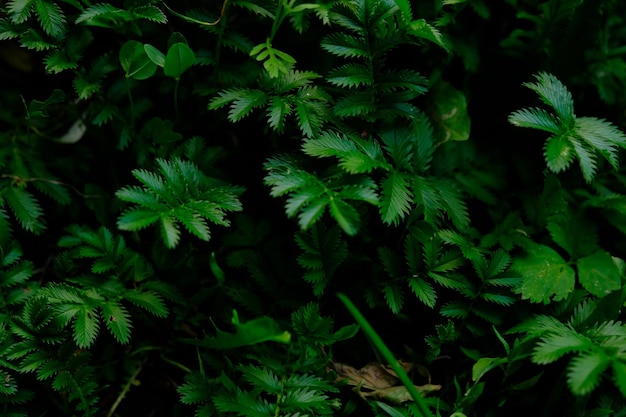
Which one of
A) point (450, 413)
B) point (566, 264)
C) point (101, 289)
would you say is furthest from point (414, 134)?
point (101, 289)

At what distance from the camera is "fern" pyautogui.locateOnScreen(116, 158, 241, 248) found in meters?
1.24

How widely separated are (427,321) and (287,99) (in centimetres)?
76

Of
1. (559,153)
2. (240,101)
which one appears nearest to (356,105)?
(240,101)

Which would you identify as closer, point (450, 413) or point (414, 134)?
point (450, 413)

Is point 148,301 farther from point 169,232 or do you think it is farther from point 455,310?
point 455,310

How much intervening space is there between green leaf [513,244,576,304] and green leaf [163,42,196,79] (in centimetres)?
104

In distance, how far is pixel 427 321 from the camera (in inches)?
63.6

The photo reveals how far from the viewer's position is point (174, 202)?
52.9 inches

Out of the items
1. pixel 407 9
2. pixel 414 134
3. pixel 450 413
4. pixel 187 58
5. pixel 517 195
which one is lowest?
pixel 450 413

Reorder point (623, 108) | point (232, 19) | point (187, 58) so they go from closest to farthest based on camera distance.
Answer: point (187, 58) → point (232, 19) → point (623, 108)

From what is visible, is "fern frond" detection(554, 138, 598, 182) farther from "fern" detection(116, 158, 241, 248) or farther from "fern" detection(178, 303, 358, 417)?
"fern" detection(116, 158, 241, 248)

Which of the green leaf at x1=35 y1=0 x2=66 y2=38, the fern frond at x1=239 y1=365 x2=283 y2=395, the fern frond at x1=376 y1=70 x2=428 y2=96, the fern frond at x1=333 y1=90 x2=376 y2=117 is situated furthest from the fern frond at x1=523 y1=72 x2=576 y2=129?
the green leaf at x1=35 y1=0 x2=66 y2=38

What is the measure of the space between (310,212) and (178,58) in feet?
1.88

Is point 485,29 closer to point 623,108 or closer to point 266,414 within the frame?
point 623,108
